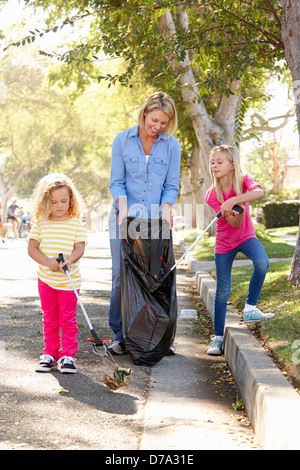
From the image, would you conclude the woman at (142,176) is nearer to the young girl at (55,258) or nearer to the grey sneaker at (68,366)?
the young girl at (55,258)

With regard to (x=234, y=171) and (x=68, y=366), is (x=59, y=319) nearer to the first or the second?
(x=68, y=366)

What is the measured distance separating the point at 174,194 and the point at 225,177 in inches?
19.2

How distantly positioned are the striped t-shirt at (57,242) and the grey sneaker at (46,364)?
1.71 ft

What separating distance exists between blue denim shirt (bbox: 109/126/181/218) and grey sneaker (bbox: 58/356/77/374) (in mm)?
1262

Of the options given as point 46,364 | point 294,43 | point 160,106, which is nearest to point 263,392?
point 46,364

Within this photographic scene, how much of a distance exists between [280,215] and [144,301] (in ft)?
A: 74.4

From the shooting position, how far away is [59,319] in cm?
493

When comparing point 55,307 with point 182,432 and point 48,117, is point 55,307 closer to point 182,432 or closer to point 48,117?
point 182,432

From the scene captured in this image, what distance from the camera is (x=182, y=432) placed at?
3.53 metres

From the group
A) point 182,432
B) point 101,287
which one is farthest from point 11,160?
point 182,432

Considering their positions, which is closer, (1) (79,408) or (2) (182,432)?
Answer: (2) (182,432)

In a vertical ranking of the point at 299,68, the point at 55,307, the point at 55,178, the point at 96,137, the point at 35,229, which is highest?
the point at 96,137

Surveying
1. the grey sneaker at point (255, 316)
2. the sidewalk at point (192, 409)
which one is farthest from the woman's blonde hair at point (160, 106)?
the sidewalk at point (192, 409)

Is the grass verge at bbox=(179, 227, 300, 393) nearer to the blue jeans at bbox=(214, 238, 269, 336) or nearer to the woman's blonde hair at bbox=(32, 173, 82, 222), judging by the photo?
the blue jeans at bbox=(214, 238, 269, 336)
